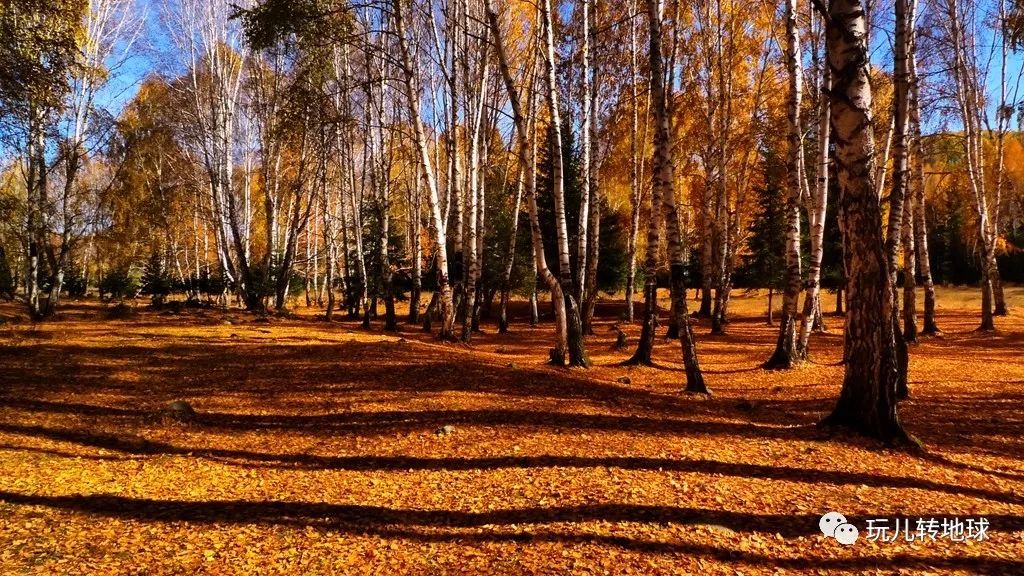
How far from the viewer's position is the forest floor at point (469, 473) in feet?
10.2

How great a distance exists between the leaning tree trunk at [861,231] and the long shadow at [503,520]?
59.9 inches

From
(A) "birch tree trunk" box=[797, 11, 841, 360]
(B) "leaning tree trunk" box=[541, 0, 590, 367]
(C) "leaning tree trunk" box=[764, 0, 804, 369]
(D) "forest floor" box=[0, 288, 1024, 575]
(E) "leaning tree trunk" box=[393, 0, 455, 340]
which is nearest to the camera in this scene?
(D) "forest floor" box=[0, 288, 1024, 575]

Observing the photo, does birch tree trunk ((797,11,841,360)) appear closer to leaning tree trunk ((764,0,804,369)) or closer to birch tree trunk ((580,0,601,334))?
leaning tree trunk ((764,0,804,369))

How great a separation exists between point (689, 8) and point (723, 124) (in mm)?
5318

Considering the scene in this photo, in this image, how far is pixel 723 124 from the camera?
16172 mm

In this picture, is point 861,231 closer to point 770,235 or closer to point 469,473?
point 469,473

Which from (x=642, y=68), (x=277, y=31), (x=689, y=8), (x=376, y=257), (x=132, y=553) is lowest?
(x=132, y=553)

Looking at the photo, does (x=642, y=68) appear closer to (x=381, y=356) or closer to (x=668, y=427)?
(x=381, y=356)

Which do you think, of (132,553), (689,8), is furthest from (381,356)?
(689,8)

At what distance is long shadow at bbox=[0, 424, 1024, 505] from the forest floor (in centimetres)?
3

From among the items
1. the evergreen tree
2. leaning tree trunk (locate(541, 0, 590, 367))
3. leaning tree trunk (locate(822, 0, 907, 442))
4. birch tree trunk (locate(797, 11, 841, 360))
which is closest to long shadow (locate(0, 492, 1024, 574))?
leaning tree trunk (locate(822, 0, 907, 442))

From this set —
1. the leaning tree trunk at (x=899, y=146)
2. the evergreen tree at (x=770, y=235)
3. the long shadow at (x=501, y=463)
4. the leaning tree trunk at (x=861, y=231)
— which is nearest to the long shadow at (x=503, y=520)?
the long shadow at (x=501, y=463)

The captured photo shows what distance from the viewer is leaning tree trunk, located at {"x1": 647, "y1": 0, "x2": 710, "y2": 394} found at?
24.6ft

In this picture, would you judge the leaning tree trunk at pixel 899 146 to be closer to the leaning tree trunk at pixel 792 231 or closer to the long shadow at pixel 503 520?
the leaning tree trunk at pixel 792 231
